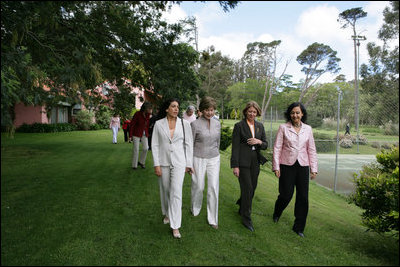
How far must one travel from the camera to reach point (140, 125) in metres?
8.54

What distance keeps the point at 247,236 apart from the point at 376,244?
184 centimetres

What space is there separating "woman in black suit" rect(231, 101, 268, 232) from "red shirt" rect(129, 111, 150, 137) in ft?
14.6

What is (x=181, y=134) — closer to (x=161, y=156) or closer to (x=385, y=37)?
(x=161, y=156)

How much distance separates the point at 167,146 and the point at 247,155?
124cm

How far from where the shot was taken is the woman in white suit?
4008 mm

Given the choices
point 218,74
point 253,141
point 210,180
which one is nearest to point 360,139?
point 253,141

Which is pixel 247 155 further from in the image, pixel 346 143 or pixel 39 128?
pixel 39 128

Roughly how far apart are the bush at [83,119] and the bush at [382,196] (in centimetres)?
2805

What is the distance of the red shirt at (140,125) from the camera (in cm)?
850

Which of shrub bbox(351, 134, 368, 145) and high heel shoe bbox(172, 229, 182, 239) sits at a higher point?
shrub bbox(351, 134, 368, 145)

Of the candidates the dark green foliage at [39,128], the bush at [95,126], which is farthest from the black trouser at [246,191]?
the bush at [95,126]

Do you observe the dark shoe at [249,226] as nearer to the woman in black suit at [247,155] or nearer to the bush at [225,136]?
the woman in black suit at [247,155]

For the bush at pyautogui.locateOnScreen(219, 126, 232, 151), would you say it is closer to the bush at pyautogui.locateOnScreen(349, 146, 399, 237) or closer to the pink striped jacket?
the pink striped jacket

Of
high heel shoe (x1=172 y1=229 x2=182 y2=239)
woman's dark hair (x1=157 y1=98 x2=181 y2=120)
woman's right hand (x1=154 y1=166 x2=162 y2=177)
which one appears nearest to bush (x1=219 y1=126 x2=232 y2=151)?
woman's dark hair (x1=157 y1=98 x2=181 y2=120)
